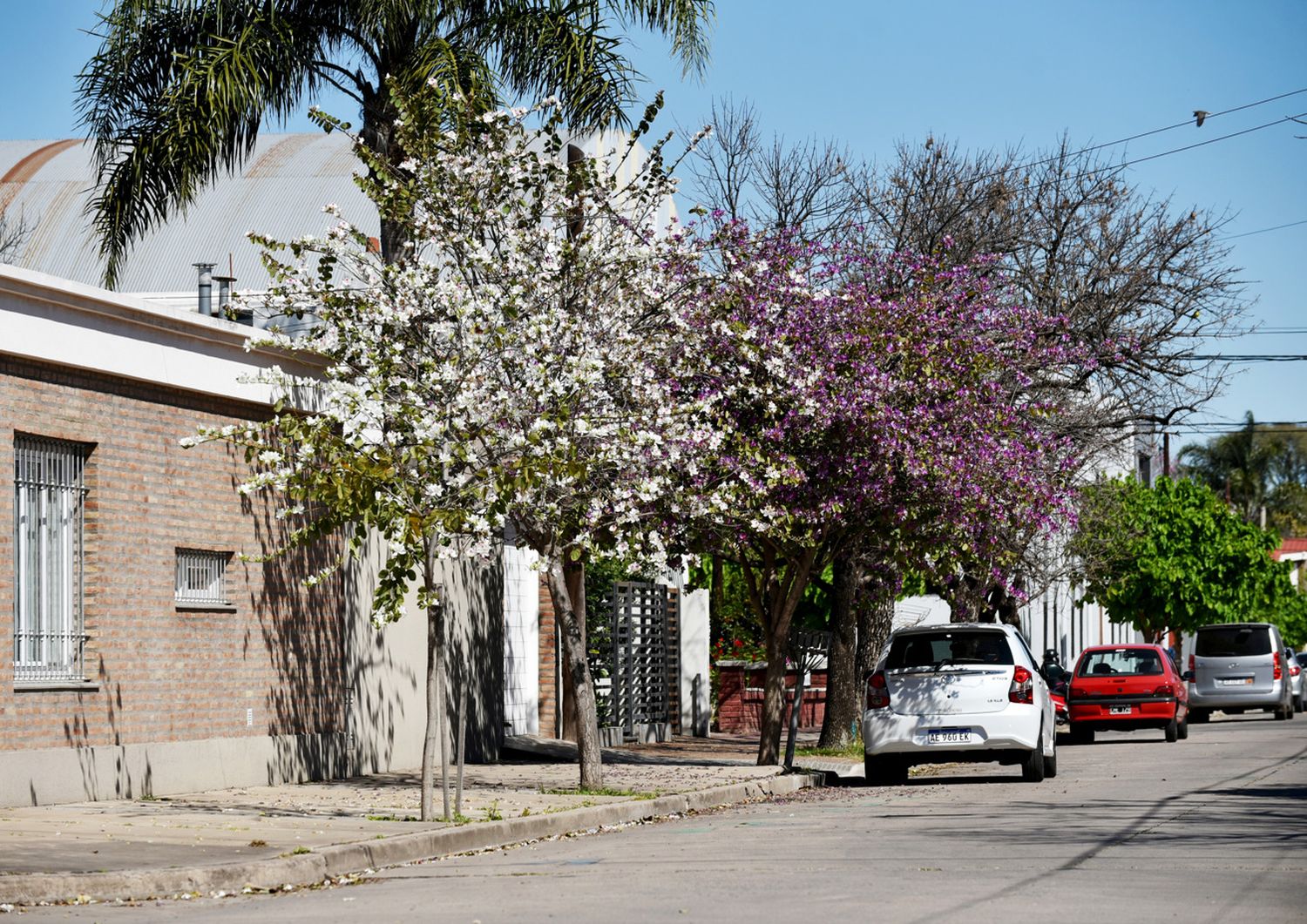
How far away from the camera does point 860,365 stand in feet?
61.2

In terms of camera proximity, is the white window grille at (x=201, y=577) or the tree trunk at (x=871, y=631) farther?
the tree trunk at (x=871, y=631)

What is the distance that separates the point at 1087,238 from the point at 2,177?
25721 mm

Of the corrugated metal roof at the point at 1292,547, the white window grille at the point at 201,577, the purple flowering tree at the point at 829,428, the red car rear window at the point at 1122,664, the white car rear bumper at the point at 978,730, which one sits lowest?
the white car rear bumper at the point at 978,730

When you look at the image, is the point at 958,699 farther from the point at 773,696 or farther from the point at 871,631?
the point at 871,631

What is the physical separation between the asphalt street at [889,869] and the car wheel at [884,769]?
77.6 inches

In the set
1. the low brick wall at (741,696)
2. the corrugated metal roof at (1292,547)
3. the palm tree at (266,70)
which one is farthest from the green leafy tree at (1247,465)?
the palm tree at (266,70)

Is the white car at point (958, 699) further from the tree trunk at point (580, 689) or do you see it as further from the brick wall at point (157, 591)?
the brick wall at point (157, 591)

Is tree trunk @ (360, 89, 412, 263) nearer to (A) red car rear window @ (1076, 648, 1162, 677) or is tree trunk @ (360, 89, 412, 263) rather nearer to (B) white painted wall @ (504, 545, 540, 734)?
(B) white painted wall @ (504, 545, 540, 734)

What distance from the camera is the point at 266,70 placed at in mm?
17891

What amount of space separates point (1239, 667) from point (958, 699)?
1970 cm

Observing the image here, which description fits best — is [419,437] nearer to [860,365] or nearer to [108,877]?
[108,877]

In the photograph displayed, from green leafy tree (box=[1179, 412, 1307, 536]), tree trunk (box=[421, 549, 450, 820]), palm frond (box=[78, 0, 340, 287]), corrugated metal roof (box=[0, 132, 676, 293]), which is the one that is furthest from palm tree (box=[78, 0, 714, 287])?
green leafy tree (box=[1179, 412, 1307, 536])

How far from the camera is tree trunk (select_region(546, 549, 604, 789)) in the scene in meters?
16.5

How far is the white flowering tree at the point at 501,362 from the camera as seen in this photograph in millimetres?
13594
